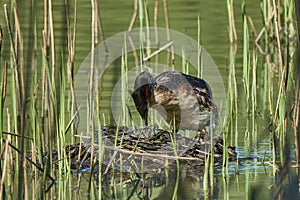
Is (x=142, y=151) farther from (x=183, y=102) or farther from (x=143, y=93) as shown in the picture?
(x=183, y=102)

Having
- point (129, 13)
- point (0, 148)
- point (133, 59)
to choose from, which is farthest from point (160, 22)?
point (0, 148)

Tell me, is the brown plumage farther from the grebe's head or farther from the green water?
the green water

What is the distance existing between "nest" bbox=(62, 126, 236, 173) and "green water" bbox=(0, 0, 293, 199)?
0.14 meters

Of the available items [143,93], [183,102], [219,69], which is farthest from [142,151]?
[219,69]

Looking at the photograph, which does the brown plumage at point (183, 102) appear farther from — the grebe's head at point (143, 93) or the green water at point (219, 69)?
the green water at point (219, 69)

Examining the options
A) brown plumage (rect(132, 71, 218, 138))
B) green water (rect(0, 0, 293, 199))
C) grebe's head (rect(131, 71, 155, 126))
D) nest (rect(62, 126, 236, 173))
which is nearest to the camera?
green water (rect(0, 0, 293, 199))

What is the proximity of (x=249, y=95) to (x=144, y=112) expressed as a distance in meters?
2.05

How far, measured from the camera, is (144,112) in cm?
584

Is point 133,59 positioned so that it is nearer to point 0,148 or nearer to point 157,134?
point 157,134

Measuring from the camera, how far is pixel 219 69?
8.91 m

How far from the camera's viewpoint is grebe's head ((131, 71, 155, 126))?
585cm

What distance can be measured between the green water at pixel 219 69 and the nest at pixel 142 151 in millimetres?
145

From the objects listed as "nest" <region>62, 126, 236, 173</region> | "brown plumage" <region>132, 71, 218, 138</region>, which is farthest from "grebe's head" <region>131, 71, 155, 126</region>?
"nest" <region>62, 126, 236, 173</region>

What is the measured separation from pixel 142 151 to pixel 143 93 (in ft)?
1.76
